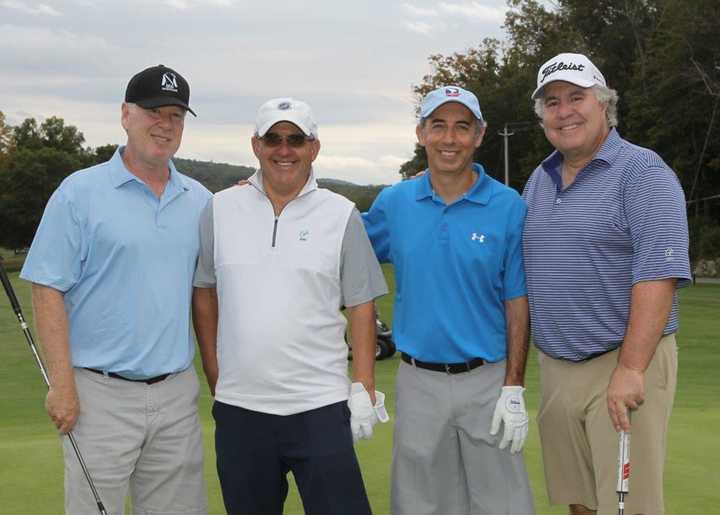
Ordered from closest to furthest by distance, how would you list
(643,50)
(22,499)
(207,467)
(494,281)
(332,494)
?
(332,494) → (494,281) → (22,499) → (207,467) → (643,50)

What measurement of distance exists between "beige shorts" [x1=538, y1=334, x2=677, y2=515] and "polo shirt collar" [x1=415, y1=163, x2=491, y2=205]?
2.40 feet

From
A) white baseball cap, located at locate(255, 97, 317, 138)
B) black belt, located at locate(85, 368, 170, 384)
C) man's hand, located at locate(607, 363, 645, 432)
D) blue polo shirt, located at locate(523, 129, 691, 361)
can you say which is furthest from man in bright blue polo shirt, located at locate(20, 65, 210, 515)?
man's hand, located at locate(607, 363, 645, 432)

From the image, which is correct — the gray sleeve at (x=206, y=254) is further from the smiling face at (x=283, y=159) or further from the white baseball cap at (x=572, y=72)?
the white baseball cap at (x=572, y=72)

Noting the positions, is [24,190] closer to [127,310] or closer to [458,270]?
[127,310]

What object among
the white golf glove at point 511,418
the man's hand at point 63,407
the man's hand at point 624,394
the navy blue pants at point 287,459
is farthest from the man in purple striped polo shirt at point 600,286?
the man's hand at point 63,407

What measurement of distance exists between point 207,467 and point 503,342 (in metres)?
A: 2.18

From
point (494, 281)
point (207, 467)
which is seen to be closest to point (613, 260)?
point (494, 281)

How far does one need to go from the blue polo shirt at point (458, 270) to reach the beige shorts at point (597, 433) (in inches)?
12.7

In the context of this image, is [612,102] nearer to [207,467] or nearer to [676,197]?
[676,197]

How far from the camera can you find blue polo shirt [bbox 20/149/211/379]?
3.70 m

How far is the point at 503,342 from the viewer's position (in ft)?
13.0

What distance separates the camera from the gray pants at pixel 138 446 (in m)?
3.76

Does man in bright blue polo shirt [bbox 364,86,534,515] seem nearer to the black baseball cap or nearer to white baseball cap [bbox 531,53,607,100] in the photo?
white baseball cap [bbox 531,53,607,100]

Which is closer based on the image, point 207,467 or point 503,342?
point 503,342
